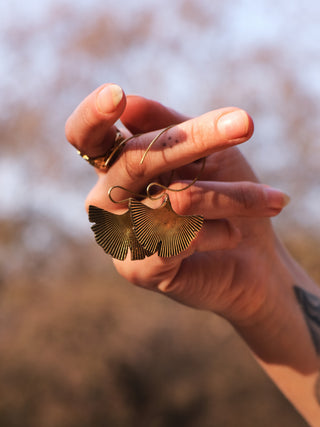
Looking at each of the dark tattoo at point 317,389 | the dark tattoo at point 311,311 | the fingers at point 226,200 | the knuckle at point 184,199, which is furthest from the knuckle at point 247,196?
the dark tattoo at point 317,389

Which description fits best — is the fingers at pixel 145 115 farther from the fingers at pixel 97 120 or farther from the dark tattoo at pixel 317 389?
the dark tattoo at pixel 317 389

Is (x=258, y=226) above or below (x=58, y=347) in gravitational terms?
above

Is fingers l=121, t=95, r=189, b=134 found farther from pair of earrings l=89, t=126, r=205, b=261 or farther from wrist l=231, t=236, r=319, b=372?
wrist l=231, t=236, r=319, b=372

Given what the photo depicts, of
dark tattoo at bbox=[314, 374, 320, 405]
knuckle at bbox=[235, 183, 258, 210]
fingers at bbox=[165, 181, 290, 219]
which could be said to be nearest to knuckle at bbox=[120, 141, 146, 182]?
fingers at bbox=[165, 181, 290, 219]

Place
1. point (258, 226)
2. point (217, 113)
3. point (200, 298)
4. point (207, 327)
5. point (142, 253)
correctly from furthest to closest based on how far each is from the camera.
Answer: point (207, 327) → point (258, 226) → point (200, 298) → point (142, 253) → point (217, 113)

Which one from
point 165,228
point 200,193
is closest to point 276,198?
point 200,193

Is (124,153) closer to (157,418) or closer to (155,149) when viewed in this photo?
(155,149)

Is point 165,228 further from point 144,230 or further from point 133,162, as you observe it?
point 133,162

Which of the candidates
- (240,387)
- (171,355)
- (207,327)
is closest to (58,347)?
(171,355)
